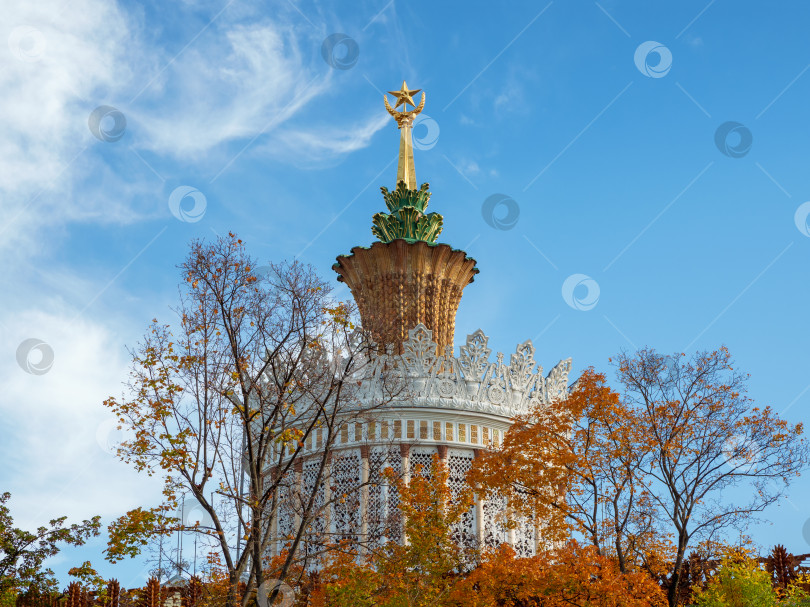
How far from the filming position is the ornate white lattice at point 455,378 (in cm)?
2516

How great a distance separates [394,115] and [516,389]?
14.1 m

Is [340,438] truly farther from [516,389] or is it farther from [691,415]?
[691,415]

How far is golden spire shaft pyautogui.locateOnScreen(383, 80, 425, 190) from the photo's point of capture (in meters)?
33.3

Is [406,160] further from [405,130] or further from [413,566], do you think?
[413,566]

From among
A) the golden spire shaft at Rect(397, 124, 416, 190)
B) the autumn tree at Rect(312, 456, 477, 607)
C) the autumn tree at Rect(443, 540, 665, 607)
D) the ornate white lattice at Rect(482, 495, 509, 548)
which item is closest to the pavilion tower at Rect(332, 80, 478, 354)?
the golden spire shaft at Rect(397, 124, 416, 190)

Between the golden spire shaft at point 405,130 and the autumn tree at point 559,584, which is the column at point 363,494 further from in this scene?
the golden spire shaft at point 405,130

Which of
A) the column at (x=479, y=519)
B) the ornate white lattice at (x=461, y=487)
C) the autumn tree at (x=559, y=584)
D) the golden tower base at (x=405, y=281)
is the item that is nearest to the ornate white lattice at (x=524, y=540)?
the column at (x=479, y=519)

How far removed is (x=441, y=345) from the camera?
29.9m

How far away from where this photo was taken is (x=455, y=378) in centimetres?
2567

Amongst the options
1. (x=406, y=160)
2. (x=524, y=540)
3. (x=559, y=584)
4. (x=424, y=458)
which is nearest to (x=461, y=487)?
(x=424, y=458)

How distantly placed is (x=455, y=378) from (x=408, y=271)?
5.49 meters

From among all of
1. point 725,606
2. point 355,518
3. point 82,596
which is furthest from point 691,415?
point 82,596

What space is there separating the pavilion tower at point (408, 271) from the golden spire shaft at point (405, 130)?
1869 mm

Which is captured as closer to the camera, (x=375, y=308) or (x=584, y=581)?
(x=584, y=581)
